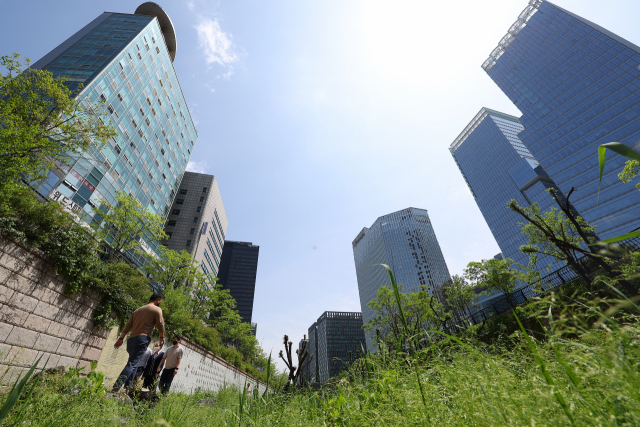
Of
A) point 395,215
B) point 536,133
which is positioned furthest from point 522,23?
point 395,215

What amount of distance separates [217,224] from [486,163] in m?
83.8

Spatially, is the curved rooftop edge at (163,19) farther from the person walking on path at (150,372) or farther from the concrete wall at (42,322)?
the person walking on path at (150,372)

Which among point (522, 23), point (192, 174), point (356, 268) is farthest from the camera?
point (356, 268)

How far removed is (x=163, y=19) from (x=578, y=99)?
85.5m

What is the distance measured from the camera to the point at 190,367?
11375mm

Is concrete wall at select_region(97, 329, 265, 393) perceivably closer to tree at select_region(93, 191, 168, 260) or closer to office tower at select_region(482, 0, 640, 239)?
tree at select_region(93, 191, 168, 260)

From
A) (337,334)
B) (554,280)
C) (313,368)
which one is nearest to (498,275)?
(554,280)

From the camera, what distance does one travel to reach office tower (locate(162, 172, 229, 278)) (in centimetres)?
4591

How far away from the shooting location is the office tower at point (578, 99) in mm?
45562

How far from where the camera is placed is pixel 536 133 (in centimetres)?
6022

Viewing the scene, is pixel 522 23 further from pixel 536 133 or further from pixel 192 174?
pixel 192 174

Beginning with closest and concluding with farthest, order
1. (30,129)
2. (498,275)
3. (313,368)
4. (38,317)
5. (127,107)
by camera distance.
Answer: (38,317), (30,129), (498,275), (127,107), (313,368)

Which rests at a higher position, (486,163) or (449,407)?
(486,163)

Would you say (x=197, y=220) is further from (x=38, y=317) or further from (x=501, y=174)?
(x=501, y=174)
